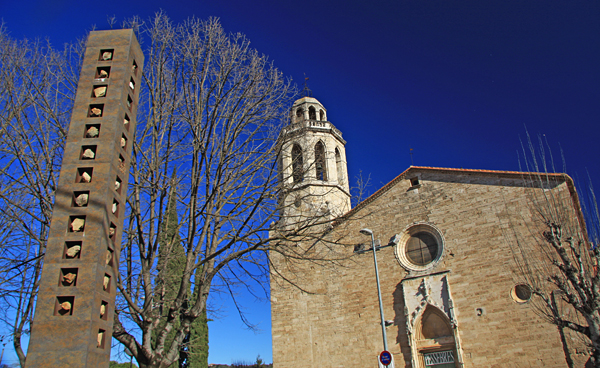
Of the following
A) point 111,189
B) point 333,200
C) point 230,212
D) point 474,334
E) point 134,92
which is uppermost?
point 333,200

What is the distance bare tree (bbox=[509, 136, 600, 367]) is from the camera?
10.6 meters

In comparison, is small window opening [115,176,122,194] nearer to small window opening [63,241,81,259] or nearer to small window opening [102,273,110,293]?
small window opening [63,241,81,259]

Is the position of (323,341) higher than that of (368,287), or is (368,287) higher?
(368,287)

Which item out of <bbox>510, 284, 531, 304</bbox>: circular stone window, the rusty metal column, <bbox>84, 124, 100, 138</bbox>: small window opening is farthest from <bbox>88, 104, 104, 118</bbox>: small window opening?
<bbox>510, 284, 531, 304</bbox>: circular stone window

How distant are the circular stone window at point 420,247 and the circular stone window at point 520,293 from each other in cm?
271

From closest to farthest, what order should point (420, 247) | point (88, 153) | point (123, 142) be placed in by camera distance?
point (88, 153), point (123, 142), point (420, 247)

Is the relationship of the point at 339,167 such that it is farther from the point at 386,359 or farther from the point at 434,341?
the point at 386,359

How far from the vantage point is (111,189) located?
5.29 metres

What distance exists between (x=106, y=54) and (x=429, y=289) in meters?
13.1

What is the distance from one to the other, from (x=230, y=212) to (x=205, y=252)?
3.40 feet

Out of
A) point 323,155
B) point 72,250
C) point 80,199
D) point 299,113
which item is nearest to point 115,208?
point 80,199

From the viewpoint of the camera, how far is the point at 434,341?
14.7 m

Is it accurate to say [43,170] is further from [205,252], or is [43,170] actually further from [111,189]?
[111,189]

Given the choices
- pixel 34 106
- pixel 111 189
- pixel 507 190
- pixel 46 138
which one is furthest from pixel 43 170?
pixel 507 190
